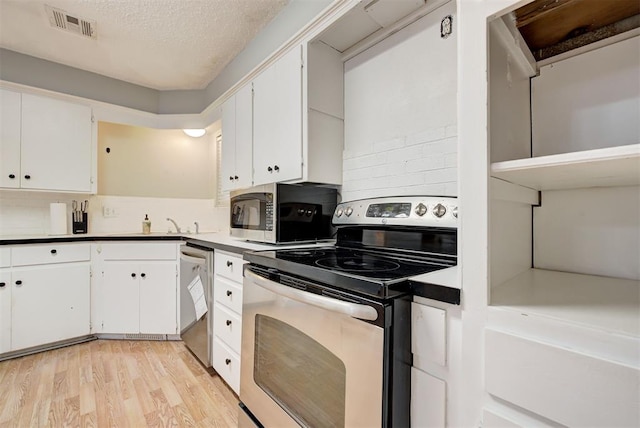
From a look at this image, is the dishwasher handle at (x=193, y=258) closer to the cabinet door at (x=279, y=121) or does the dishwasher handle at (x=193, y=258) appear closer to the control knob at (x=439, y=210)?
the cabinet door at (x=279, y=121)

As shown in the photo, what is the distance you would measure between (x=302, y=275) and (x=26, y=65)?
3264mm

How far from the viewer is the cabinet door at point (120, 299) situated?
2.59 m

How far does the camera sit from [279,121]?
1.93 m

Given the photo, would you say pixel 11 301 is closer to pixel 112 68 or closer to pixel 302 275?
pixel 112 68

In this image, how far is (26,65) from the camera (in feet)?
8.43

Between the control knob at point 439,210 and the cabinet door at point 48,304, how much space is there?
111 inches

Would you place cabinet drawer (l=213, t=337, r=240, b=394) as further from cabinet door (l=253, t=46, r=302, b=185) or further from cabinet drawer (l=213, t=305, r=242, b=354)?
cabinet door (l=253, t=46, r=302, b=185)

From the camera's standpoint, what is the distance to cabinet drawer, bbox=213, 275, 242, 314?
65.3 inches

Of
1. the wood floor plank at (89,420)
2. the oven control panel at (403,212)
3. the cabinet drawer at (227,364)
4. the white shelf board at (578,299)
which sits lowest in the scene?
the wood floor plank at (89,420)

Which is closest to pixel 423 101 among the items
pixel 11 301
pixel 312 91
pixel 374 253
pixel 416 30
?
pixel 416 30

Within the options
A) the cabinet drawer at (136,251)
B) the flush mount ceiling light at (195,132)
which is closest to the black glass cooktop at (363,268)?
the cabinet drawer at (136,251)

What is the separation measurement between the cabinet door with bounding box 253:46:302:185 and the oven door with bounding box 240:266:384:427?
2.53 ft

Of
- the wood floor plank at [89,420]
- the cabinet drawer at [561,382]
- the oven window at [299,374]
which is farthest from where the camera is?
the wood floor plank at [89,420]

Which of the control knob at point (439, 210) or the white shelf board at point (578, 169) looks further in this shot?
the control knob at point (439, 210)
